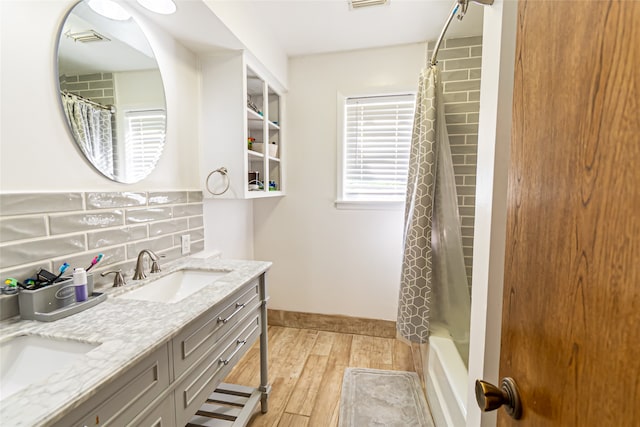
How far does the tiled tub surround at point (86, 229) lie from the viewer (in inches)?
35.7

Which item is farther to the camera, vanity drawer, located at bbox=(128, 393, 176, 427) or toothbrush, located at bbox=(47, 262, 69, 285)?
toothbrush, located at bbox=(47, 262, 69, 285)

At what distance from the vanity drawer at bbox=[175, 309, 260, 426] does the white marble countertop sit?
0.74 ft

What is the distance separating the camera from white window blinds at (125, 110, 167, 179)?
135cm

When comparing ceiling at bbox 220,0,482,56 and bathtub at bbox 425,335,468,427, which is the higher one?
ceiling at bbox 220,0,482,56

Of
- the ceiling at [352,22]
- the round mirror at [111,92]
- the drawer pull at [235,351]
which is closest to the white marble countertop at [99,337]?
the drawer pull at [235,351]

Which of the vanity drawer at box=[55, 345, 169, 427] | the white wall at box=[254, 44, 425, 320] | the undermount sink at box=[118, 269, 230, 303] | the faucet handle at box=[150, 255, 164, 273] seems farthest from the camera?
the white wall at box=[254, 44, 425, 320]

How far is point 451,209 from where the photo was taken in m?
1.77

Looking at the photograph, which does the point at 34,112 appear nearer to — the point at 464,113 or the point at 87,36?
the point at 87,36

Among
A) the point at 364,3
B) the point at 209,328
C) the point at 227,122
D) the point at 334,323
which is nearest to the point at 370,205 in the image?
the point at 334,323

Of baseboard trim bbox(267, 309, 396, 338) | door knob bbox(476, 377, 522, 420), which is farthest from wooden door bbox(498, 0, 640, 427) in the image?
baseboard trim bbox(267, 309, 396, 338)

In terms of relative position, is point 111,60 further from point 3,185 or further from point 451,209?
point 451,209

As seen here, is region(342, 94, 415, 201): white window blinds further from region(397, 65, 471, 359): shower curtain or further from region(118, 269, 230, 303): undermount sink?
region(118, 269, 230, 303): undermount sink

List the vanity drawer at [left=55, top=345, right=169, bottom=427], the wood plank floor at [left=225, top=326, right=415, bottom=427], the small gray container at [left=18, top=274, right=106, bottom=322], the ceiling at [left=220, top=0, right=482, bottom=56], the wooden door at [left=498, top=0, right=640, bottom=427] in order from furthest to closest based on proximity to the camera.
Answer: the ceiling at [left=220, top=0, right=482, bottom=56], the wood plank floor at [left=225, top=326, right=415, bottom=427], the small gray container at [left=18, top=274, right=106, bottom=322], the vanity drawer at [left=55, top=345, right=169, bottom=427], the wooden door at [left=498, top=0, right=640, bottom=427]

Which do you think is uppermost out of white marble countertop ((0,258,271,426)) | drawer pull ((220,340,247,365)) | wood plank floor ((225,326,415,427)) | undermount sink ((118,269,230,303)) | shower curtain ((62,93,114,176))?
shower curtain ((62,93,114,176))
